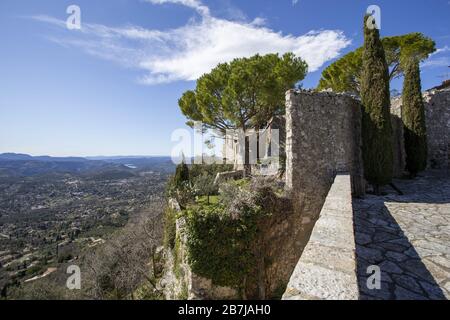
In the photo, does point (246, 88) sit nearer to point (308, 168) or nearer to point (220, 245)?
point (308, 168)

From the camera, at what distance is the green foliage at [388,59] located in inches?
562

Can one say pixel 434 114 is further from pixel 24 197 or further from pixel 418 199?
pixel 24 197

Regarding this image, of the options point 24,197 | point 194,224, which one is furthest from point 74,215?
point 194,224

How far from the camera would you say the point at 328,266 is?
206 centimetres

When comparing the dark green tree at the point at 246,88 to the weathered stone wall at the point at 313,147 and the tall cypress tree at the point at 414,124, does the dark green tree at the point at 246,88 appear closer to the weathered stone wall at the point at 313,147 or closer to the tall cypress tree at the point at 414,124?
the tall cypress tree at the point at 414,124

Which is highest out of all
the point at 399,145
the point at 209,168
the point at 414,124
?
the point at 414,124

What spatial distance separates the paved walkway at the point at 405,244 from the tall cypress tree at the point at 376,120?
2.86 ft

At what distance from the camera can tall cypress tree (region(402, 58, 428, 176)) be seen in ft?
31.3

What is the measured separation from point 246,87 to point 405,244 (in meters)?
11.6

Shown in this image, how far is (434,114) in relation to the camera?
435 inches

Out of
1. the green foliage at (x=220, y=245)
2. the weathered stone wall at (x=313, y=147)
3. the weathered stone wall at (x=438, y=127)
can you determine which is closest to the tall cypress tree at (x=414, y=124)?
the weathered stone wall at (x=438, y=127)

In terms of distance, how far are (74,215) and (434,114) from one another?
4039cm

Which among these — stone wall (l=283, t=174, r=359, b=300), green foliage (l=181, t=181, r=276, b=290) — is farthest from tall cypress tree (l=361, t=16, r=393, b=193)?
stone wall (l=283, t=174, r=359, b=300)

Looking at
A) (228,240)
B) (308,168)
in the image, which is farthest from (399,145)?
(228,240)
